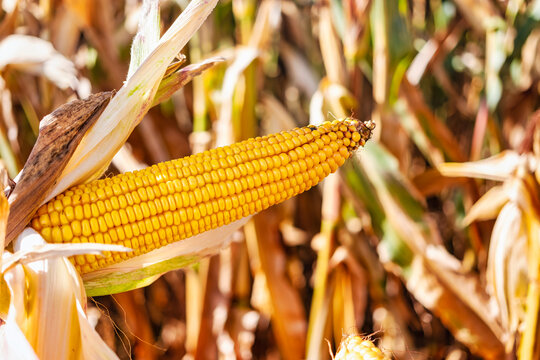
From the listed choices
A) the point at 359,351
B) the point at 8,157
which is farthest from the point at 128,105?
the point at 8,157

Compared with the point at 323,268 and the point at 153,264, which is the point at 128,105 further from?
the point at 323,268

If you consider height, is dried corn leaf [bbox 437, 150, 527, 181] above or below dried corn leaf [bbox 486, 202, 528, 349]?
above

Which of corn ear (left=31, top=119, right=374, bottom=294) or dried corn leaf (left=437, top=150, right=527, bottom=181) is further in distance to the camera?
dried corn leaf (left=437, top=150, right=527, bottom=181)

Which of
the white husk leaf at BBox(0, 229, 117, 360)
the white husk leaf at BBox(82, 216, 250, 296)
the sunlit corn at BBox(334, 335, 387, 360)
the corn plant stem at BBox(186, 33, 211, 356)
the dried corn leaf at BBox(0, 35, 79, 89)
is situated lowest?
the sunlit corn at BBox(334, 335, 387, 360)

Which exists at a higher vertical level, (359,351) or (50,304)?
(50,304)

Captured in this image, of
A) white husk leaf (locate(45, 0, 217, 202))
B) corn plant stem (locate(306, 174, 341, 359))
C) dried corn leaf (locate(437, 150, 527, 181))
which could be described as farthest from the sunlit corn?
dried corn leaf (locate(437, 150, 527, 181))

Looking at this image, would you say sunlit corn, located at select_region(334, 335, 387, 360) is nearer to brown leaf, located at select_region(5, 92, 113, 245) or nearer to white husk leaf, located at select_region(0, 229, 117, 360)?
white husk leaf, located at select_region(0, 229, 117, 360)

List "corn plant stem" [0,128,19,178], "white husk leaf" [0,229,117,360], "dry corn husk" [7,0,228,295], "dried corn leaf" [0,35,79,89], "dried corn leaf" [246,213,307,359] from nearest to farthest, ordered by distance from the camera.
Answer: "white husk leaf" [0,229,117,360]
"dry corn husk" [7,0,228,295]
"dried corn leaf" [0,35,79,89]
"corn plant stem" [0,128,19,178]
"dried corn leaf" [246,213,307,359]

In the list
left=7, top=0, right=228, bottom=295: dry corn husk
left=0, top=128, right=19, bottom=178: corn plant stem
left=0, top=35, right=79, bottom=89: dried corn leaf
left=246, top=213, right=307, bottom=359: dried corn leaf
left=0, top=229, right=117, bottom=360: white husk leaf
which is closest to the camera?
left=0, top=229, right=117, bottom=360: white husk leaf
